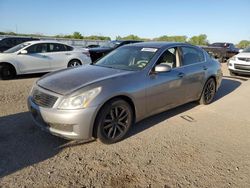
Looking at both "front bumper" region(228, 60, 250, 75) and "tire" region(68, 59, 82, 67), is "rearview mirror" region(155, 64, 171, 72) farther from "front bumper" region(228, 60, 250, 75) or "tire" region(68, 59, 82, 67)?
"front bumper" region(228, 60, 250, 75)

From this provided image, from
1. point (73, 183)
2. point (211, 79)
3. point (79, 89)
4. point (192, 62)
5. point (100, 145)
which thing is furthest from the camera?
point (211, 79)

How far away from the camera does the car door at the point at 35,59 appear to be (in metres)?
8.54

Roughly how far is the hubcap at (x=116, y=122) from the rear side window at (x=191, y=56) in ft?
6.44

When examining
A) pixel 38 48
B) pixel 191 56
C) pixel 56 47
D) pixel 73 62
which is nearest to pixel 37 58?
pixel 38 48

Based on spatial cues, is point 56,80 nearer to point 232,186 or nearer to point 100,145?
point 100,145

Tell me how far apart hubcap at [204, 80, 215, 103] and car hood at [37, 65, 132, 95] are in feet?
8.94

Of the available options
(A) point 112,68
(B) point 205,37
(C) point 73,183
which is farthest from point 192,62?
(B) point 205,37

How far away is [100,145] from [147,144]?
744 millimetres

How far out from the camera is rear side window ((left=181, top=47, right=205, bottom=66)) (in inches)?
199

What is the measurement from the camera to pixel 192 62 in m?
5.21

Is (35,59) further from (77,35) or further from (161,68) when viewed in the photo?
(77,35)

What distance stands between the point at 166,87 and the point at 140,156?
150 cm

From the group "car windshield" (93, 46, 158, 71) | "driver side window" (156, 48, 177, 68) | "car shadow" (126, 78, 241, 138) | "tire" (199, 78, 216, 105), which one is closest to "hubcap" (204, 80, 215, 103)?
"tire" (199, 78, 216, 105)

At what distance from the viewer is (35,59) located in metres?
8.72
